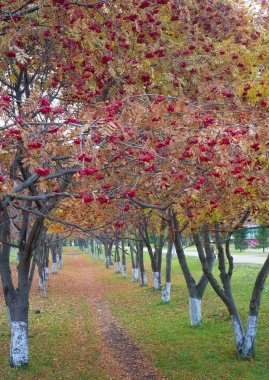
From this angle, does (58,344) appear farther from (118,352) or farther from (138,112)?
(138,112)

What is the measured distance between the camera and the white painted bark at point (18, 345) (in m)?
9.85

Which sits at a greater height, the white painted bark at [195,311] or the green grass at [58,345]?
the white painted bark at [195,311]

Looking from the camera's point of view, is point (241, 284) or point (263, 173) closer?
point (263, 173)

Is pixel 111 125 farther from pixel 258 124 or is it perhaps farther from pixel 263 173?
pixel 263 173

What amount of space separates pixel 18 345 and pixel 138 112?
6.88m

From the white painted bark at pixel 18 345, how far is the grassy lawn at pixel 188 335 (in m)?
3.19

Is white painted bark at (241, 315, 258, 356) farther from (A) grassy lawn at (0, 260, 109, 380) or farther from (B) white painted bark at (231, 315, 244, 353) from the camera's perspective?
(A) grassy lawn at (0, 260, 109, 380)

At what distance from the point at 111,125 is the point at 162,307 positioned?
1462 centimetres

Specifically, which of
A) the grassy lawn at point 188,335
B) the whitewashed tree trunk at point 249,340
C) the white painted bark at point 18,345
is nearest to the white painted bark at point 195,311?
the grassy lawn at point 188,335

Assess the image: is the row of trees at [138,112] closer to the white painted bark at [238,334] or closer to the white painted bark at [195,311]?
the white painted bark at [238,334]

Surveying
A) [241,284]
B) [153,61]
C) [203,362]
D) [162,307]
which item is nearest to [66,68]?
[153,61]

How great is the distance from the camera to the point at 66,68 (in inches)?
299

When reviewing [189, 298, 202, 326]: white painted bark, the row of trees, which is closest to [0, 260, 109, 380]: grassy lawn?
the row of trees

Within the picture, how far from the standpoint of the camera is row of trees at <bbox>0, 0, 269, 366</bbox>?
5.49 m
